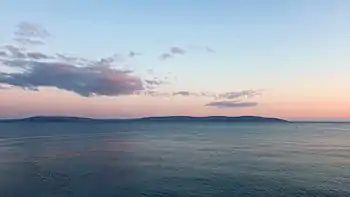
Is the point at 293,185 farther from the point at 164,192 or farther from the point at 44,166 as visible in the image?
the point at 44,166

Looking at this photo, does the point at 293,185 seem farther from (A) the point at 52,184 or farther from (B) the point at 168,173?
(A) the point at 52,184

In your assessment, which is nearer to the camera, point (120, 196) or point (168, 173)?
point (120, 196)

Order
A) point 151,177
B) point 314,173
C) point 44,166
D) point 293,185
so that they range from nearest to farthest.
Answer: point 293,185
point 151,177
point 314,173
point 44,166

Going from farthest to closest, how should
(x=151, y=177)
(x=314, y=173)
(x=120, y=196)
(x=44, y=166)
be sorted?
(x=44, y=166) < (x=314, y=173) < (x=151, y=177) < (x=120, y=196)

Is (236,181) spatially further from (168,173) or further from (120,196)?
(120,196)

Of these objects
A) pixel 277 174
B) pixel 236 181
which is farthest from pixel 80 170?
pixel 277 174

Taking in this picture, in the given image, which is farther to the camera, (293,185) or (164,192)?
(293,185)

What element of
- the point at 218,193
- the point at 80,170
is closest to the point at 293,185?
the point at 218,193

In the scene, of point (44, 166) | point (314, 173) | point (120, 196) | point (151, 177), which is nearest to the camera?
point (120, 196)

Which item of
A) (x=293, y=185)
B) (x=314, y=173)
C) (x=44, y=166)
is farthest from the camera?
(x=44, y=166)
